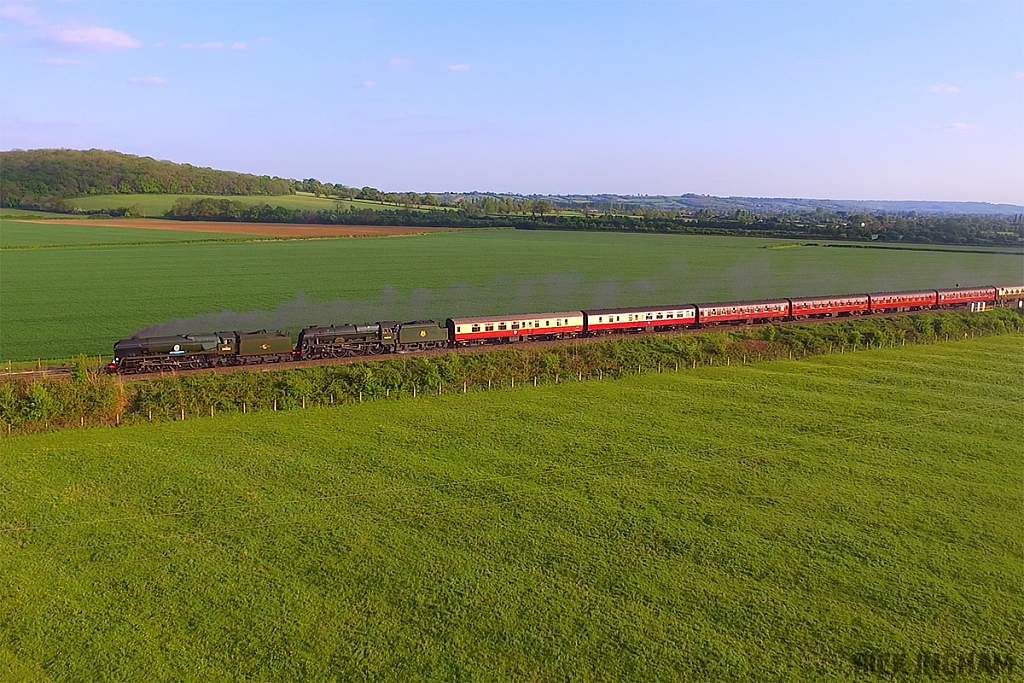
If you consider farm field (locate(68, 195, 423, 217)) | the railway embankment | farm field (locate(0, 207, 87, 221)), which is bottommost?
the railway embankment

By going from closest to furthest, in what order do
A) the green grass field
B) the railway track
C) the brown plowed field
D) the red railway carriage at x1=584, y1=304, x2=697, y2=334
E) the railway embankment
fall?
the railway embankment < the railway track < the red railway carriage at x1=584, y1=304, x2=697, y2=334 < the brown plowed field < the green grass field

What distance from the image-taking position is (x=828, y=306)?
62.8 metres

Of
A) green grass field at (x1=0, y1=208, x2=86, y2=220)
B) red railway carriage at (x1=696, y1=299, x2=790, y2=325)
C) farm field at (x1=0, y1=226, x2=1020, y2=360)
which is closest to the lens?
red railway carriage at (x1=696, y1=299, x2=790, y2=325)

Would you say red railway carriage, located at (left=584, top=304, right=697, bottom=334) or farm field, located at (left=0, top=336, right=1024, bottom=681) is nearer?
farm field, located at (left=0, top=336, right=1024, bottom=681)

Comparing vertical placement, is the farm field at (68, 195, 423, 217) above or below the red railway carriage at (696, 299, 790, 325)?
above

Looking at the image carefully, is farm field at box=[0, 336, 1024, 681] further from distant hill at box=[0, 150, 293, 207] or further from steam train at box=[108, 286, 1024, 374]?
distant hill at box=[0, 150, 293, 207]

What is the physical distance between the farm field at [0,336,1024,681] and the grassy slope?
87541mm

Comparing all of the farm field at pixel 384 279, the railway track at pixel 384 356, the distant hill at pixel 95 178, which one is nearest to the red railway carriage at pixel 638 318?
the railway track at pixel 384 356

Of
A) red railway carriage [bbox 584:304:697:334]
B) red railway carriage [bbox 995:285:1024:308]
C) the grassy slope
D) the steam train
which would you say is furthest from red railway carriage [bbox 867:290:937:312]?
the grassy slope

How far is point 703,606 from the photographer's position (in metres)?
21.2

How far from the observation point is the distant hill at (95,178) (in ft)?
505

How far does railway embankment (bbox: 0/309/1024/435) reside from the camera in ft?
114

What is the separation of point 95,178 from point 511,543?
175 meters

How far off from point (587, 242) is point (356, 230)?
4644cm
